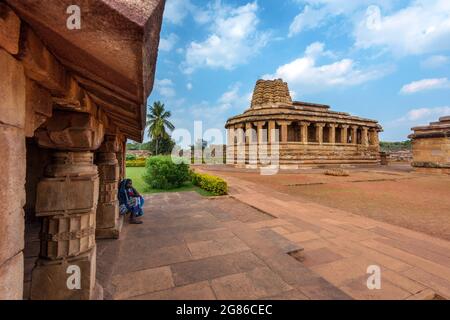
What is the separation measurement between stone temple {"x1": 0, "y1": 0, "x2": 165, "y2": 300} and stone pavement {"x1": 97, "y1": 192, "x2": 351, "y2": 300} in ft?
2.25

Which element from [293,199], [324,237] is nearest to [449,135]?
[293,199]

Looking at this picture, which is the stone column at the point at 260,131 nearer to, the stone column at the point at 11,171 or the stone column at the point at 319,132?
the stone column at the point at 319,132

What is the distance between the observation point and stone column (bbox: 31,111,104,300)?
213 centimetres

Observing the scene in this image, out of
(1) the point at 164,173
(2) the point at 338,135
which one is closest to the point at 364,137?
(2) the point at 338,135

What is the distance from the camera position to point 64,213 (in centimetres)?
218

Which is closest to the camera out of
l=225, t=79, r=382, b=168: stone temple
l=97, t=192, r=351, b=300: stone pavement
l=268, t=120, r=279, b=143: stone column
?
l=97, t=192, r=351, b=300: stone pavement

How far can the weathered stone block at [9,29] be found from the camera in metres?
0.95

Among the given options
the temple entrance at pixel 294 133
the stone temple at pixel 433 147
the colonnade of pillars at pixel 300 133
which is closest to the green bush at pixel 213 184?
the colonnade of pillars at pixel 300 133

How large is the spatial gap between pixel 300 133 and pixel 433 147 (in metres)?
11.1

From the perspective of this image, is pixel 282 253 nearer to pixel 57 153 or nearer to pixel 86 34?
pixel 57 153

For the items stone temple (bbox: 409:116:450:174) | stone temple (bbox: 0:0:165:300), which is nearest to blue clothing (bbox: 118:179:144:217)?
stone temple (bbox: 0:0:165:300)

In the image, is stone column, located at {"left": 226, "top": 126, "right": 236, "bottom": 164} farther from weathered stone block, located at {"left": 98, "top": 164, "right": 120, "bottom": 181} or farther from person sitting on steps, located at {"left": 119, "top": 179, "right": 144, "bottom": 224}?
weathered stone block, located at {"left": 98, "top": 164, "right": 120, "bottom": 181}

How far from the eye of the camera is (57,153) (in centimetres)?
226

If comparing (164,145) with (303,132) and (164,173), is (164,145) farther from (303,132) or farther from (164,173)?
(164,173)
